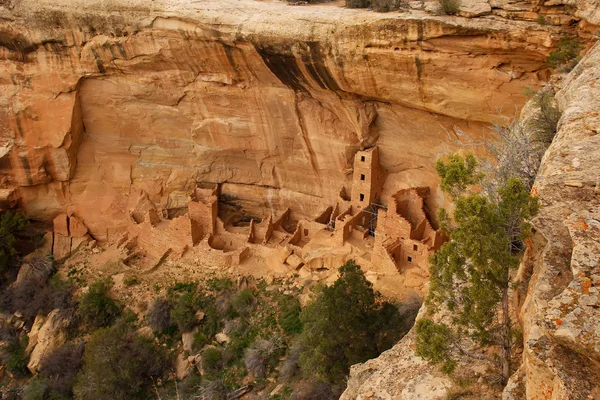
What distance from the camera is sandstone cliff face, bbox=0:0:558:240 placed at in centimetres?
1049

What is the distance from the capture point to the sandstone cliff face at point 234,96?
1049cm

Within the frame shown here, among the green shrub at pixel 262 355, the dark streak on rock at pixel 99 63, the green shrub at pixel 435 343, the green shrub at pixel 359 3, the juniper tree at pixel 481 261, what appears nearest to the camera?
the juniper tree at pixel 481 261

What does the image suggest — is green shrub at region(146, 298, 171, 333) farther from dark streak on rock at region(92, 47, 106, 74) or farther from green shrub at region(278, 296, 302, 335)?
dark streak on rock at region(92, 47, 106, 74)

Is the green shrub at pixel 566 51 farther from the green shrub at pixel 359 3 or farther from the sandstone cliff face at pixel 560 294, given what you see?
the green shrub at pixel 359 3

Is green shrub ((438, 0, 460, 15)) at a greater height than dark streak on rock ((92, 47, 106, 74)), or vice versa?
green shrub ((438, 0, 460, 15))


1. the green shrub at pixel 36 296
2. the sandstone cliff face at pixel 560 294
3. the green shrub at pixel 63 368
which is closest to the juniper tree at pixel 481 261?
the sandstone cliff face at pixel 560 294

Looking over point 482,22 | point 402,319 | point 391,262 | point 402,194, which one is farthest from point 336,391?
point 482,22

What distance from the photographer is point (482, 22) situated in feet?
31.2

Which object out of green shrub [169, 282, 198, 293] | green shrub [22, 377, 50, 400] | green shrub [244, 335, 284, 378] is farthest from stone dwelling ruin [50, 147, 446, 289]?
green shrub [22, 377, 50, 400]

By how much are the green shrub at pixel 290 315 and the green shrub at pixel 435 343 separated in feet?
24.0

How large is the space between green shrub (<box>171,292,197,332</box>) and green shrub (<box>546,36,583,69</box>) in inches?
382

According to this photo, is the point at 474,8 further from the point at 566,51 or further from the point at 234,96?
the point at 234,96

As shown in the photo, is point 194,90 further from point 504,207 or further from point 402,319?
point 504,207

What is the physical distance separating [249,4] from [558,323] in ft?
33.9
